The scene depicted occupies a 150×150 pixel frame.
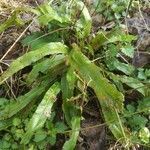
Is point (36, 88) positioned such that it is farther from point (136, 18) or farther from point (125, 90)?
point (136, 18)

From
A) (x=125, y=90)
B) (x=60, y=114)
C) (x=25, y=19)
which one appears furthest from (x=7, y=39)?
(x=125, y=90)

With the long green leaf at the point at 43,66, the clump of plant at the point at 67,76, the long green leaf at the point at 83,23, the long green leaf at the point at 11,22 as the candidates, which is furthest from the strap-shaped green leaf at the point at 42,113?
the long green leaf at the point at 11,22

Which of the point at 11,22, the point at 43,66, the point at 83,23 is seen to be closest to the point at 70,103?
the point at 43,66

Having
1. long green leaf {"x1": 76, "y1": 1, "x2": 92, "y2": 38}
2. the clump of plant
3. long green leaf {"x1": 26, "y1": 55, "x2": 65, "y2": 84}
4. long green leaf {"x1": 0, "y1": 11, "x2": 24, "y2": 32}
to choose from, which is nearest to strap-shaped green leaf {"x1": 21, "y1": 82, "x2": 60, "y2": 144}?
the clump of plant

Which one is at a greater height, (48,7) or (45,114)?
(48,7)

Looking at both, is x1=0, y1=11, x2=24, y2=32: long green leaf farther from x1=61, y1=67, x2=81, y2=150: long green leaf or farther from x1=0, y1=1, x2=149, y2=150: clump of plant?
x1=61, y1=67, x2=81, y2=150: long green leaf

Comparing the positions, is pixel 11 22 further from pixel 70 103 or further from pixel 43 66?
pixel 70 103

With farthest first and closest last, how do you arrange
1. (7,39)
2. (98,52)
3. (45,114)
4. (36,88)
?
(7,39), (98,52), (36,88), (45,114)
